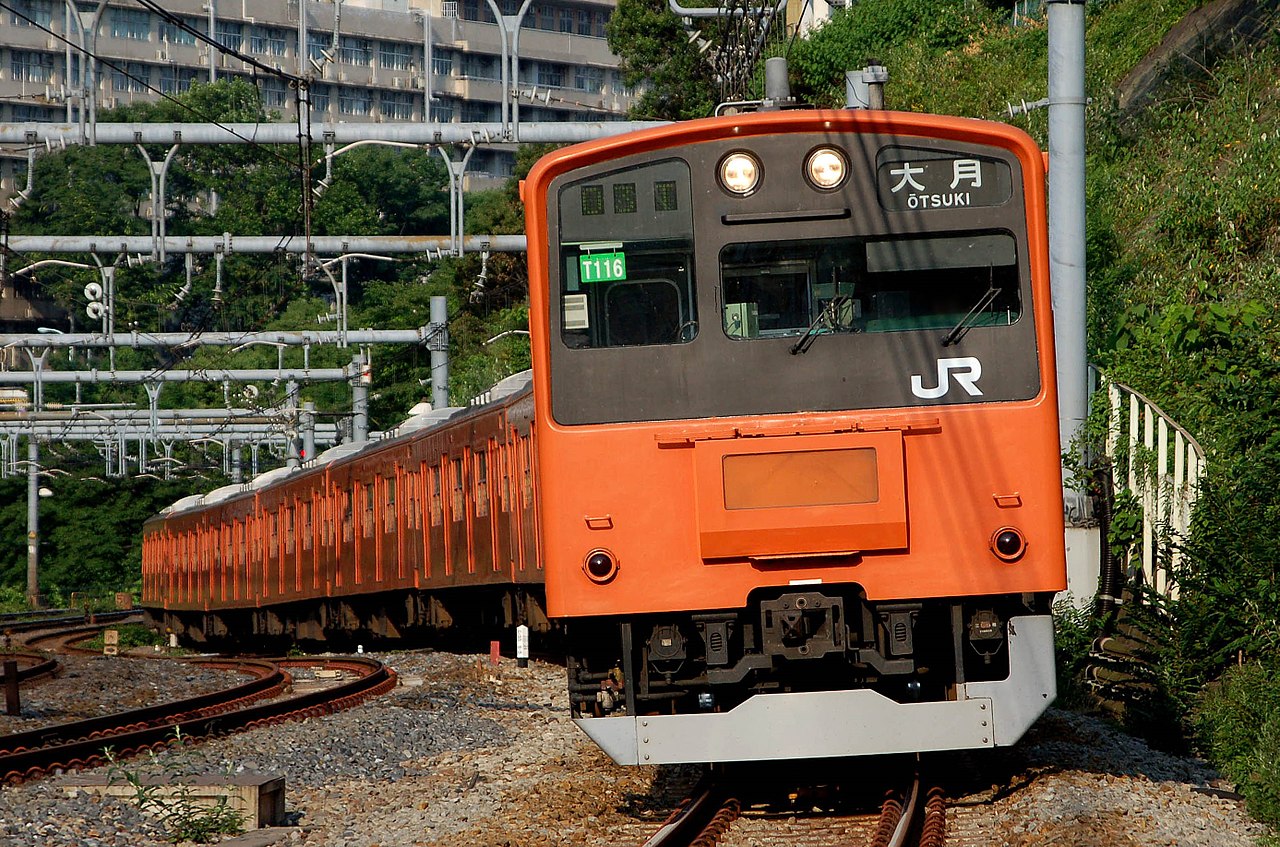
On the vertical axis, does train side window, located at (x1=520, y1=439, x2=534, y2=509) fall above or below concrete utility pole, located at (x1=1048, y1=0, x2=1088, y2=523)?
below

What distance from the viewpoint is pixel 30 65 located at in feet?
267

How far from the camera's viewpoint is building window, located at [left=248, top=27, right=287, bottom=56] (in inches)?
Result: 3319

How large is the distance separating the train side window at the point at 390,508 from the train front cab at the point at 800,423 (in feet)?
37.0

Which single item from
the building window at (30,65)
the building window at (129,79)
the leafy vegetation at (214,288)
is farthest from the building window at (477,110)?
the building window at (30,65)

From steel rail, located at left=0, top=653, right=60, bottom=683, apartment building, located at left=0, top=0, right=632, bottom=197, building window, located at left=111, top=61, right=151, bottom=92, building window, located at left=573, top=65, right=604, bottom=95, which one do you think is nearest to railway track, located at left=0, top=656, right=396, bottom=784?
steel rail, located at left=0, top=653, right=60, bottom=683

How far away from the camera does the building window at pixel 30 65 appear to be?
81000 mm

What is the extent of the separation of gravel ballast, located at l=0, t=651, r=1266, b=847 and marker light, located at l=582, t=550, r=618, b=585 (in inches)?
46.7

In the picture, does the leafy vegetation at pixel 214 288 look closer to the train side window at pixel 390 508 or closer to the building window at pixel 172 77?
A: the building window at pixel 172 77

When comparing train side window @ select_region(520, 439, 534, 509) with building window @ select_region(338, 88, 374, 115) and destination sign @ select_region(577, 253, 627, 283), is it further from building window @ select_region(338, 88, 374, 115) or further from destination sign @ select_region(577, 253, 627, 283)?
building window @ select_region(338, 88, 374, 115)

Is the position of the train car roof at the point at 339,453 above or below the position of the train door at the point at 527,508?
above

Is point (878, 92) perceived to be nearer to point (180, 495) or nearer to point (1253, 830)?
point (1253, 830)

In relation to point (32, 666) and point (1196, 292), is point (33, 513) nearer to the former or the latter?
point (32, 666)

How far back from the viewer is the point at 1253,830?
24.1ft

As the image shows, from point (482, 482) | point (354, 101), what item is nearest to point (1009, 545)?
point (482, 482)
